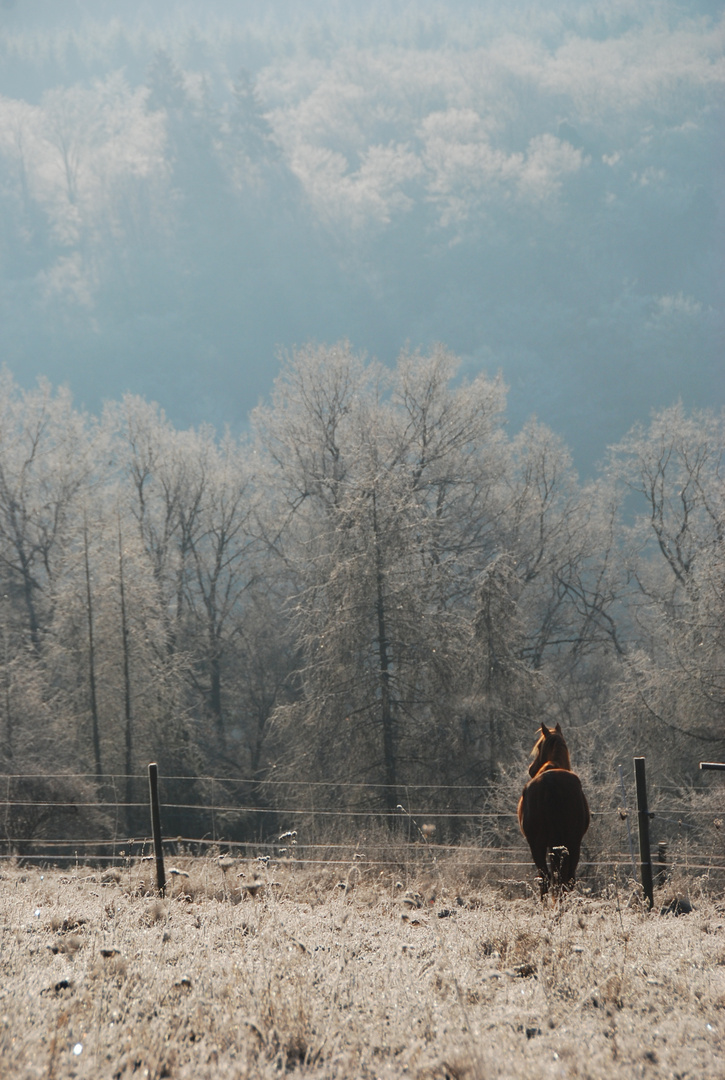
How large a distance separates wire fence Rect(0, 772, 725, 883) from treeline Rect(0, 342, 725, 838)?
17.7 inches

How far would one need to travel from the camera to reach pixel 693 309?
153500 millimetres

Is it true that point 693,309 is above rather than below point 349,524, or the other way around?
above

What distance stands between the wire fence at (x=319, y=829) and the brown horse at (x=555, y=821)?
2992 millimetres

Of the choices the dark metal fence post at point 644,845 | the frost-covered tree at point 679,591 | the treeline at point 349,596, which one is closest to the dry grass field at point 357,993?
the dark metal fence post at point 644,845

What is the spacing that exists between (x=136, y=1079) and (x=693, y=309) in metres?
170

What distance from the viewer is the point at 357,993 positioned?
4492 mm

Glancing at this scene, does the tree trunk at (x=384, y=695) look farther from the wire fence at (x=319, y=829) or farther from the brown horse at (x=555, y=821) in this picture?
the brown horse at (x=555, y=821)

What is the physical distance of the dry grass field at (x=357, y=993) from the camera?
3.63 meters

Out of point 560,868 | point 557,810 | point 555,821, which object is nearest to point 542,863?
point 560,868

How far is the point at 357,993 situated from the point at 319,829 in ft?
56.5

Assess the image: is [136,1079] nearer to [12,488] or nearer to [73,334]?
[12,488]

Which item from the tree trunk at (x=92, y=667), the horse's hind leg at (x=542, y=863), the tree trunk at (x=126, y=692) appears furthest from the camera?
the tree trunk at (x=126, y=692)

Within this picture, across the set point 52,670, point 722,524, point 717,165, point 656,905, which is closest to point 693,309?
point 717,165

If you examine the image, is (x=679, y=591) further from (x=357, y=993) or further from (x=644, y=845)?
(x=357, y=993)
